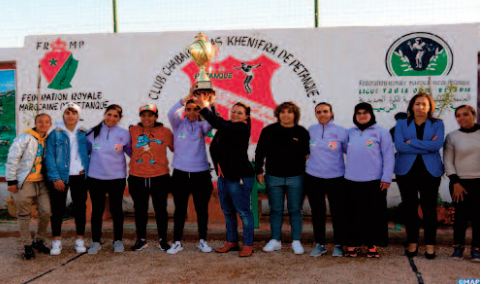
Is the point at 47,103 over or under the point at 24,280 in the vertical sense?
over

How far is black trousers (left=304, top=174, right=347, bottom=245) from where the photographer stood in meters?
4.50

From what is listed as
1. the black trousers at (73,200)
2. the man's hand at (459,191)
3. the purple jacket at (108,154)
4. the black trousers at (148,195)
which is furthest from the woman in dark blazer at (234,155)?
the man's hand at (459,191)

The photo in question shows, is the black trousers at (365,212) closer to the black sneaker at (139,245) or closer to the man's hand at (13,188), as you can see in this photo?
the black sneaker at (139,245)

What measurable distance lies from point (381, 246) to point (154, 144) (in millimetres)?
2463

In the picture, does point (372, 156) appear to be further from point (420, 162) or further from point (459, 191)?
point (459, 191)

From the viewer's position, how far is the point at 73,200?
4738 mm

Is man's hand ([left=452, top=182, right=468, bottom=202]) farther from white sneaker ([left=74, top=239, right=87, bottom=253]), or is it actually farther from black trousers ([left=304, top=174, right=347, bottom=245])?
white sneaker ([left=74, top=239, right=87, bottom=253])

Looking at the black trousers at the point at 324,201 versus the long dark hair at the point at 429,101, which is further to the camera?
the black trousers at the point at 324,201

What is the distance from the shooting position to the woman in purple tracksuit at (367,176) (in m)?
4.36

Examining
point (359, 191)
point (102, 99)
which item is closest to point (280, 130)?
point (359, 191)

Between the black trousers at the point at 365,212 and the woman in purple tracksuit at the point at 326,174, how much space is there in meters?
0.09

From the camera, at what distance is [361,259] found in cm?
439

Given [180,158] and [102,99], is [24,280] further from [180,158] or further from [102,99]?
[102,99]

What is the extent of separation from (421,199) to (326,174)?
91cm
